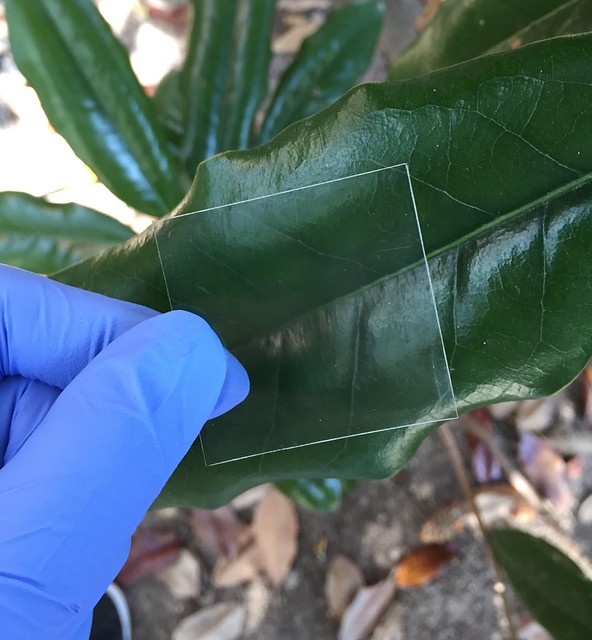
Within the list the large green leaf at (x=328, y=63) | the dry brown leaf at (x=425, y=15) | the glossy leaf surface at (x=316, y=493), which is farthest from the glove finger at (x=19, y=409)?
the dry brown leaf at (x=425, y=15)

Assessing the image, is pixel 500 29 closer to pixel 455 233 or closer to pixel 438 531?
pixel 455 233

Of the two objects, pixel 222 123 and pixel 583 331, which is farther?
pixel 222 123

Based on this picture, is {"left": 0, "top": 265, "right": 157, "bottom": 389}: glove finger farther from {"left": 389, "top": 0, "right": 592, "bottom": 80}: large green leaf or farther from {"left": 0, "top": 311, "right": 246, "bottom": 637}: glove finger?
{"left": 389, "top": 0, "right": 592, "bottom": 80}: large green leaf

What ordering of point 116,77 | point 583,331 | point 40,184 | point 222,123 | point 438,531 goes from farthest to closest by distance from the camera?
point 40,184
point 438,531
point 222,123
point 116,77
point 583,331

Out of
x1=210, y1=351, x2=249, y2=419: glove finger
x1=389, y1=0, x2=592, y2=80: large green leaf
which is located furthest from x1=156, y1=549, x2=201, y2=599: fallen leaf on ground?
x1=389, y1=0, x2=592, y2=80: large green leaf

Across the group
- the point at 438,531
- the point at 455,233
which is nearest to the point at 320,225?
the point at 455,233

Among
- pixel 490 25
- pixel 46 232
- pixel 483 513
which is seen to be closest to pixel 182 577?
pixel 483 513

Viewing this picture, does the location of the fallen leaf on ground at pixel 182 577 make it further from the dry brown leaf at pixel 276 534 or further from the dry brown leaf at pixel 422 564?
the dry brown leaf at pixel 422 564
